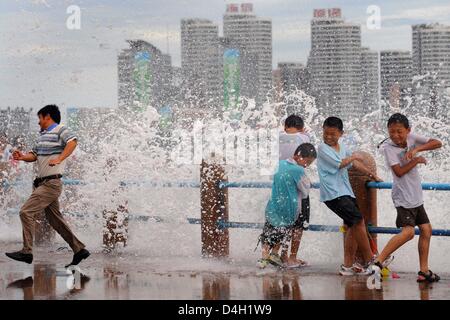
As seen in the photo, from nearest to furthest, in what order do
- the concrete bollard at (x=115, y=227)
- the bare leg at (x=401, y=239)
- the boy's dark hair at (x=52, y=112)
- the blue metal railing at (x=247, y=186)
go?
the bare leg at (x=401, y=239)
the blue metal railing at (x=247, y=186)
the boy's dark hair at (x=52, y=112)
the concrete bollard at (x=115, y=227)

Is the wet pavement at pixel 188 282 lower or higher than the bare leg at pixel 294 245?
lower

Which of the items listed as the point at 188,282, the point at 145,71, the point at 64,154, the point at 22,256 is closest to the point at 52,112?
the point at 64,154

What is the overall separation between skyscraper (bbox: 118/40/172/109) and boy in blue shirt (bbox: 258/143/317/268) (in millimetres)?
9023

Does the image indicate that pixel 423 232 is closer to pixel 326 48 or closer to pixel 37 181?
pixel 37 181

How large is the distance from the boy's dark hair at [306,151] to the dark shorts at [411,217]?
1195 millimetres

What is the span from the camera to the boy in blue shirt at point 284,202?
8.02 meters

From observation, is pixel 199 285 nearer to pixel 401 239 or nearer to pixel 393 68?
pixel 401 239

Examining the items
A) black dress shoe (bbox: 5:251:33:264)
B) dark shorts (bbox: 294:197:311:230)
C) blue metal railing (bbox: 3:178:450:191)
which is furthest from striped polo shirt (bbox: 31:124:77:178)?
dark shorts (bbox: 294:197:311:230)

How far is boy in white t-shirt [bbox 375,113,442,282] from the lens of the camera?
708cm

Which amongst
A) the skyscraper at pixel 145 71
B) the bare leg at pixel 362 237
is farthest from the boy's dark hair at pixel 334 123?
the skyscraper at pixel 145 71

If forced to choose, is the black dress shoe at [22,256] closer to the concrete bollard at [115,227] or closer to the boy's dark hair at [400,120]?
the concrete bollard at [115,227]

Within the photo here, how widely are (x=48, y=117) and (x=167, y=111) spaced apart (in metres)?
7.61

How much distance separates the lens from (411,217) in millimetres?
7086
